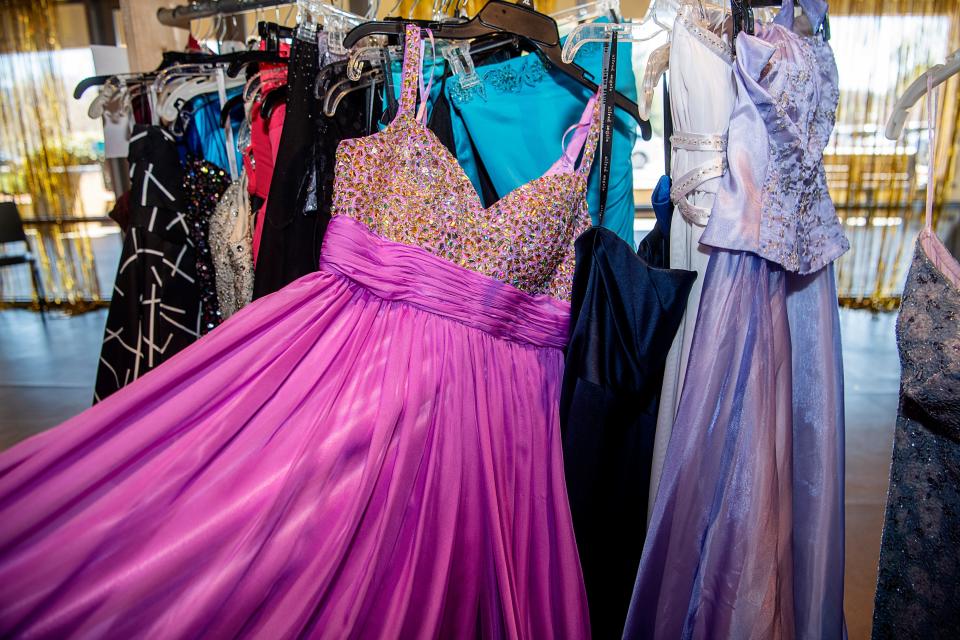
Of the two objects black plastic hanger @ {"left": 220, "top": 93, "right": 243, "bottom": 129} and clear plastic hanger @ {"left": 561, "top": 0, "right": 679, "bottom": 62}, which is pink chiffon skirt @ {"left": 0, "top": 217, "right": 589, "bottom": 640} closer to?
clear plastic hanger @ {"left": 561, "top": 0, "right": 679, "bottom": 62}

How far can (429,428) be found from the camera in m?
0.88

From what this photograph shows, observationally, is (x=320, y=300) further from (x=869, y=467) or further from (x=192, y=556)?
(x=869, y=467)

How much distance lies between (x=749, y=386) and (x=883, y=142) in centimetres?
427

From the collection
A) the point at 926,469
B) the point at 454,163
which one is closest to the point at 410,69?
the point at 454,163

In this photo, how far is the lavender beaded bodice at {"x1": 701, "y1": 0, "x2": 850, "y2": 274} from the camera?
0.80 metres

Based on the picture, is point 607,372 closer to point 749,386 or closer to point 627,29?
point 749,386

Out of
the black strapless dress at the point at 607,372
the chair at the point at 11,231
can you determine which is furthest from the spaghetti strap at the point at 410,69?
the chair at the point at 11,231

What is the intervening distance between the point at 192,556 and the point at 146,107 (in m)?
1.21

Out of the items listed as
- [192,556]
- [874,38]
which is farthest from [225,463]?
[874,38]

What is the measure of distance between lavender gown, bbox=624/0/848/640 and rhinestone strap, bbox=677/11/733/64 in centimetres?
4

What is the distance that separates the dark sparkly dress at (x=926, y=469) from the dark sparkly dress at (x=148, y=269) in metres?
1.42

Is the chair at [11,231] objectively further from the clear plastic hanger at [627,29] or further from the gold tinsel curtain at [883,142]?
the gold tinsel curtain at [883,142]

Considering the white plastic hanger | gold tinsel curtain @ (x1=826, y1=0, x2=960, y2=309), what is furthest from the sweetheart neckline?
gold tinsel curtain @ (x1=826, y1=0, x2=960, y2=309)

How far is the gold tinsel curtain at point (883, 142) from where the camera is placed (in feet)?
12.8
